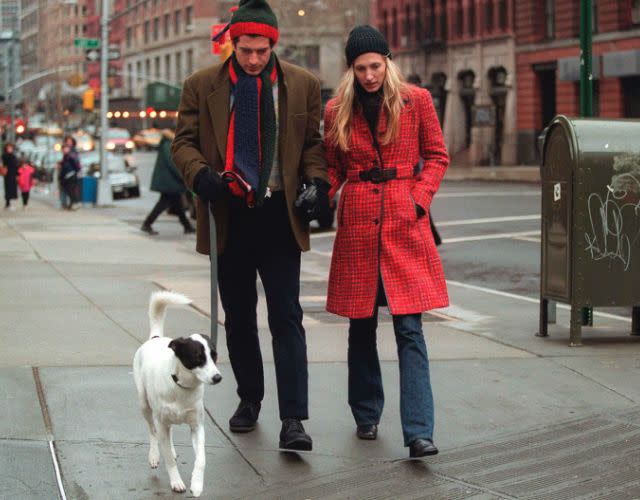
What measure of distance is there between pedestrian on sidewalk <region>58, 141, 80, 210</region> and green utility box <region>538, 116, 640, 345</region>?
2481cm

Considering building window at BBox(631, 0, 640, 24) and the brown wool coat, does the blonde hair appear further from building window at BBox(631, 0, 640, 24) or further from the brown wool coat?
building window at BBox(631, 0, 640, 24)

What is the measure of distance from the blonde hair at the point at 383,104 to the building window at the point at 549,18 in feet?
163

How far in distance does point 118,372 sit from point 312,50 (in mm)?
84912

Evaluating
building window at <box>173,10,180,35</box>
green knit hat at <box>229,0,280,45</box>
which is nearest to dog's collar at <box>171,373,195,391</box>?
green knit hat at <box>229,0,280,45</box>

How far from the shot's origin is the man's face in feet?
20.4

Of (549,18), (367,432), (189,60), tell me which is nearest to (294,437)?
(367,432)

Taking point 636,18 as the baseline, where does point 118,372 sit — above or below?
below

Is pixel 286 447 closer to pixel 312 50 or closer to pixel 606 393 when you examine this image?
pixel 606 393

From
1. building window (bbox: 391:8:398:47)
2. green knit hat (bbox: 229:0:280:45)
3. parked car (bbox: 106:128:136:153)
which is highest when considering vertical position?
building window (bbox: 391:8:398:47)

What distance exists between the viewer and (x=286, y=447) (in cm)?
634

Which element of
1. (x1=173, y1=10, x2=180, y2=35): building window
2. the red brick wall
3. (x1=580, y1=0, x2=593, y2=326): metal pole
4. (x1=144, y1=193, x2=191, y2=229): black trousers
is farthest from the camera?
(x1=173, y1=10, x2=180, y2=35): building window

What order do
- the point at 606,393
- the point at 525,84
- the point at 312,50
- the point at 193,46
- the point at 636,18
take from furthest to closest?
the point at 193,46
the point at 312,50
the point at 525,84
the point at 636,18
the point at 606,393

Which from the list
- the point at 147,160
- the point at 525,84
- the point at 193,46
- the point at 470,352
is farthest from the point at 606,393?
the point at 193,46

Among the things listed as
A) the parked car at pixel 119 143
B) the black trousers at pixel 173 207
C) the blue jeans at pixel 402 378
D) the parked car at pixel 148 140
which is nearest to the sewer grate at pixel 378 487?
the blue jeans at pixel 402 378
